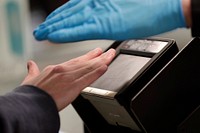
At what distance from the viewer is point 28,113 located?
0.63 metres

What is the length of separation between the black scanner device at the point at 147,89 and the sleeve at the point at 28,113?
0.14 metres

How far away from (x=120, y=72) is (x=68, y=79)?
13 cm

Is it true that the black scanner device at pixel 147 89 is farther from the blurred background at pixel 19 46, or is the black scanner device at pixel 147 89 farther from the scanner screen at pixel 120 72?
the blurred background at pixel 19 46

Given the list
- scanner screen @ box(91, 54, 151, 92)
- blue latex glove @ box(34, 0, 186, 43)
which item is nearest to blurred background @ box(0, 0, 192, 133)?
scanner screen @ box(91, 54, 151, 92)

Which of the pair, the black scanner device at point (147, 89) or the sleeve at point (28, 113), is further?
the black scanner device at point (147, 89)

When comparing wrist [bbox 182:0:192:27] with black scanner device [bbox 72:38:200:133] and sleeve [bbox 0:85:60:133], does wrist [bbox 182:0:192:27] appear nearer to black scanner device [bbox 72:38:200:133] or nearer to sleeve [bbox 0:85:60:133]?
black scanner device [bbox 72:38:200:133]

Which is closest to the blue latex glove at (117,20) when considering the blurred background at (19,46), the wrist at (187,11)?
the wrist at (187,11)

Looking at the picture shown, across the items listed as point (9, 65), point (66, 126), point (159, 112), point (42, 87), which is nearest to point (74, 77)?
point (42, 87)

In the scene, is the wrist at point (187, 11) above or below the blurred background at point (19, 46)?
above

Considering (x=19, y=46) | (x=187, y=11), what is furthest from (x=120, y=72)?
(x=19, y=46)

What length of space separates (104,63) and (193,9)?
175 millimetres

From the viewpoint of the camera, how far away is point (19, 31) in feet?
5.76

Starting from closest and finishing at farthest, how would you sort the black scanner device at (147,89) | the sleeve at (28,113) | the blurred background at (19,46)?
the sleeve at (28,113) < the black scanner device at (147,89) < the blurred background at (19,46)

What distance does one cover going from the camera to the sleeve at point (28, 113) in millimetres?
614
